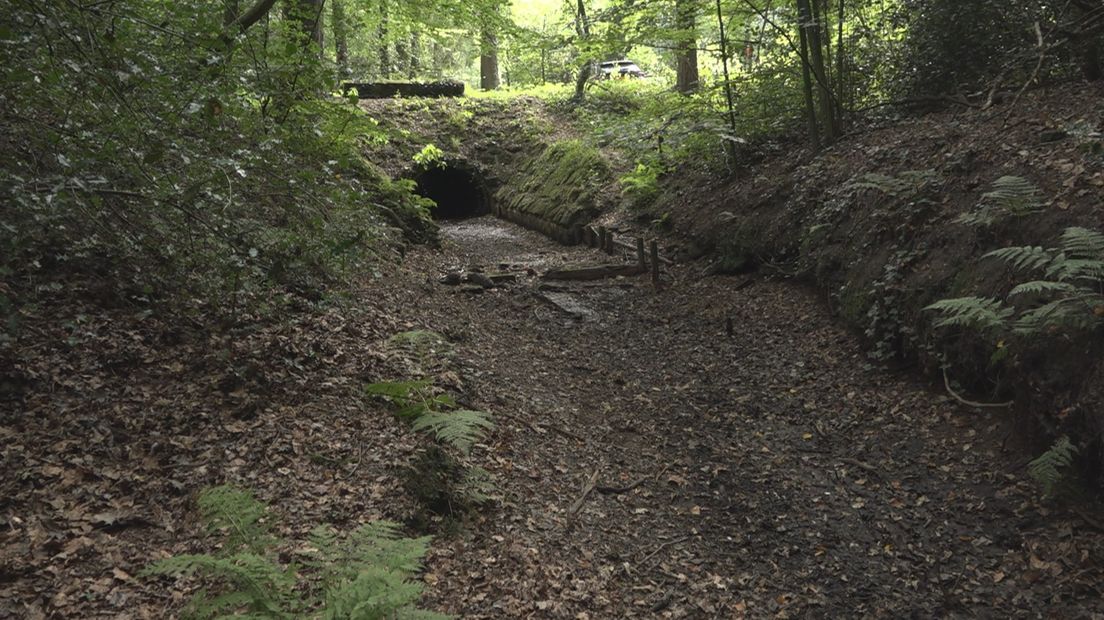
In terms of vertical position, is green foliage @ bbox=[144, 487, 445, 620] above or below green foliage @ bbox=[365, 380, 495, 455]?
below

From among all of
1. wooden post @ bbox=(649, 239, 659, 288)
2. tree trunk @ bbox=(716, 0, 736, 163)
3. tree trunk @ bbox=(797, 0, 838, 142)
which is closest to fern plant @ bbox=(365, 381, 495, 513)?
wooden post @ bbox=(649, 239, 659, 288)

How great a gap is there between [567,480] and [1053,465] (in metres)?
3.34

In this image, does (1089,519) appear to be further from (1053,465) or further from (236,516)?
(236,516)

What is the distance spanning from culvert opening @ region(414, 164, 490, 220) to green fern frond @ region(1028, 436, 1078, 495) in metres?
16.3

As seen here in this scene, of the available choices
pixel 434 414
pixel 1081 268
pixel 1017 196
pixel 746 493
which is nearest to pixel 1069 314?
pixel 1081 268

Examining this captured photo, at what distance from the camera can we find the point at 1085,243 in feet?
15.5

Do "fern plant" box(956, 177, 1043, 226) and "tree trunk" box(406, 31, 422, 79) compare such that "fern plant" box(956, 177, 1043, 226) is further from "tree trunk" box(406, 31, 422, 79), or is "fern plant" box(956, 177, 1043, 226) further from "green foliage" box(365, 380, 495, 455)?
"tree trunk" box(406, 31, 422, 79)

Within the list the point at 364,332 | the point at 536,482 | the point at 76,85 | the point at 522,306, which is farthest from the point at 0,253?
the point at 522,306

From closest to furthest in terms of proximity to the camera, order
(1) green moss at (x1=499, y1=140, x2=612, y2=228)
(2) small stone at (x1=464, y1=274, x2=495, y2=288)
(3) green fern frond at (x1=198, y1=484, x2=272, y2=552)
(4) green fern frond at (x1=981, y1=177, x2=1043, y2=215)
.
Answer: (3) green fern frond at (x1=198, y1=484, x2=272, y2=552)
(4) green fern frond at (x1=981, y1=177, x2=1043, y2=215)
(2) small stone at (x1=464, y1=274, x2=495, y2=288)
(1) green moss at (x1=499, y1=140, x2=612, y2=228)

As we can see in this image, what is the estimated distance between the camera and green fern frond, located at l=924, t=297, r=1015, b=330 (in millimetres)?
4996

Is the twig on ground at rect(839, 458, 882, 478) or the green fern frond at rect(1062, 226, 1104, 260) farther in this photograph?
the twig on ground at rect(839, 458, 882, 478)

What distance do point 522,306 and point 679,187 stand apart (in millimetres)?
5342

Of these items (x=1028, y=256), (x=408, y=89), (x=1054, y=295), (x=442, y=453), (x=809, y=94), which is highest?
(x=408, y=89)

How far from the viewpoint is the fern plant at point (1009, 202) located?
582cm
